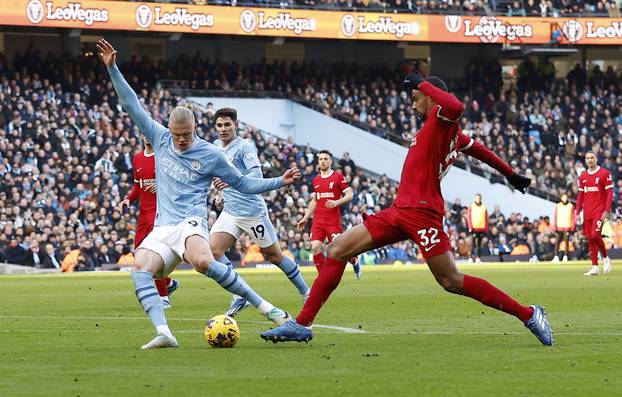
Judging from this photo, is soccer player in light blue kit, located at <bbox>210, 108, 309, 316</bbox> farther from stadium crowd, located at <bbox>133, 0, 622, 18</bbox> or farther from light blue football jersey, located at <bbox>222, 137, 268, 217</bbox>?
stadium crowd, located at <bbox>133, 0, 622, 18</bbox>

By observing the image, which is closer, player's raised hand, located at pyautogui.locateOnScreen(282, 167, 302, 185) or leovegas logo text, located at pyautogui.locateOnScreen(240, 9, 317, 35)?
player's raised hand, located at pyautogui.locateOnScreen(282, 167, 302, 185)

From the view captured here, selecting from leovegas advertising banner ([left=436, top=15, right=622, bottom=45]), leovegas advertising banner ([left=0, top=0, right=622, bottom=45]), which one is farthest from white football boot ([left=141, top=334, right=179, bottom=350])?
leovegas advertising banner ([left=436, top=15, right=622, bottom=45])

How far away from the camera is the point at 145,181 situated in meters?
19.3

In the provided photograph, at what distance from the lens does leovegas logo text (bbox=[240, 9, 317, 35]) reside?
52188mm

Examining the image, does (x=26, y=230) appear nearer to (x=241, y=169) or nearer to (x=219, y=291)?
(x=219, y=291)

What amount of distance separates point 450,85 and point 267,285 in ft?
118

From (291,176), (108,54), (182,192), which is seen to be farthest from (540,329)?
(108,54)

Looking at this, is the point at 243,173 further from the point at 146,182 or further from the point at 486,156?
the point at 486,156

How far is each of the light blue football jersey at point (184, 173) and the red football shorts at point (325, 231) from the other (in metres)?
12.9

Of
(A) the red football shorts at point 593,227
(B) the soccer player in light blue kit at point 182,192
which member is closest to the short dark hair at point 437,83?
(B) the soccer player in light blue kit at point 182,192

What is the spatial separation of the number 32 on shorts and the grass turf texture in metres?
0.84

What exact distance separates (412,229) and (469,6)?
47155mm

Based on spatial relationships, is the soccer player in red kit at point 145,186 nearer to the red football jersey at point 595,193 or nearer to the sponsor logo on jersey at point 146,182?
the sponsor logo on jersey at point 146,182

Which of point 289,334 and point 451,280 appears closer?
point 289,334
